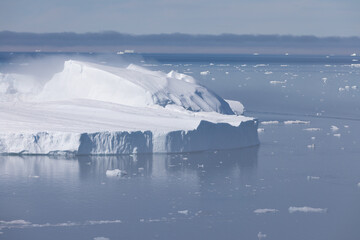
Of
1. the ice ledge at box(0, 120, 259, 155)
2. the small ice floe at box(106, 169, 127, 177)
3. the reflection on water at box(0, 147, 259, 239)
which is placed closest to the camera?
the reflection on water at box(0, 147, 259, 239)

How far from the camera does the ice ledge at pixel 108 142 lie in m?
15.7

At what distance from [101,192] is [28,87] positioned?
1288 centimetres

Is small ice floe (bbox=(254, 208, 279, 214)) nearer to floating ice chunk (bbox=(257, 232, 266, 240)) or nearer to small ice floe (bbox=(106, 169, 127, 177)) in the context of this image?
floating ice chunk (bbox=(257, 232, 266, 240))

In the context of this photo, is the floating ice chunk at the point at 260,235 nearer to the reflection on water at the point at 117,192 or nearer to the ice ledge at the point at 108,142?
the reflection on water at the point at 117,192

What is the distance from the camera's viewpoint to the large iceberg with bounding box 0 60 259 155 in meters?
15.8

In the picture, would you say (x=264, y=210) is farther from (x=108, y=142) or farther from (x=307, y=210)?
(x=108, y=142)

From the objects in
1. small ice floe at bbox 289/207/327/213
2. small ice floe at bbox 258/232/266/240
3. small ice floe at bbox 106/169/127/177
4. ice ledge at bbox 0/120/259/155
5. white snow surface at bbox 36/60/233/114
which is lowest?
small ice floe at bbox 258/232/266/240

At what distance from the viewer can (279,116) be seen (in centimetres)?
2502

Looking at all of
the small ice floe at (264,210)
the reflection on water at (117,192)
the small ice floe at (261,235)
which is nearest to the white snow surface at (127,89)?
the reflection on water at (117,192)

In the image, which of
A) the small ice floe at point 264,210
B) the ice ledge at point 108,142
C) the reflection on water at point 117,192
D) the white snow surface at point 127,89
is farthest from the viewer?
the white snow surface at point 127,89

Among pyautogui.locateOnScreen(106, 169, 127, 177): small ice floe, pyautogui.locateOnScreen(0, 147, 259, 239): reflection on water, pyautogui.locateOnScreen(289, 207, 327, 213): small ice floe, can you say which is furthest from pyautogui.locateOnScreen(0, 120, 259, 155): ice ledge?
pyautogui.locateOnScreen(289, 207, 327, 213): small ice floe

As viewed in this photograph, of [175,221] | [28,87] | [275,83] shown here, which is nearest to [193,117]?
[175,221]

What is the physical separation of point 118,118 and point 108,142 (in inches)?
A: 53.9

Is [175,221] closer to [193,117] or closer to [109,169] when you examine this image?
[109,169]
